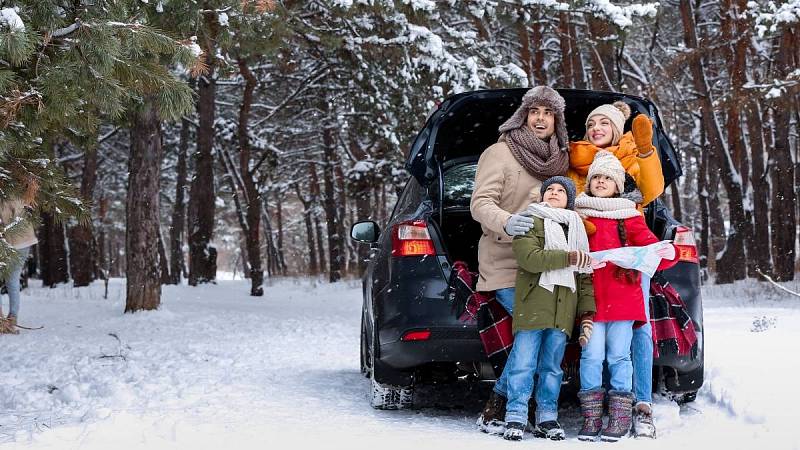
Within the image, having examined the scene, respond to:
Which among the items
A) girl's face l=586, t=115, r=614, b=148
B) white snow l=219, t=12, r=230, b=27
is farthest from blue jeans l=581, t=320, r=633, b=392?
white snow l=219, t=12, r=230, b=27

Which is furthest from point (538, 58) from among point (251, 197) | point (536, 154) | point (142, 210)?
point (536, 154)

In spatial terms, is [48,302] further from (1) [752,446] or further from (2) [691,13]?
(2) [691,13]

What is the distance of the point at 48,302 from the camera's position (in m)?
14.3

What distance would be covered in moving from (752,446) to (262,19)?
848 cm

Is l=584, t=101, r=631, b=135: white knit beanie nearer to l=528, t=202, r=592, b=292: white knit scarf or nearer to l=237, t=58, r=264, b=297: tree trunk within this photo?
l=528, t=202, r=592, b=292: white knit scarf

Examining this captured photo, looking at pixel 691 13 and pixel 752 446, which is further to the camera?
pixel 691 13

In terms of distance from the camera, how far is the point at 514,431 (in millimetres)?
4410

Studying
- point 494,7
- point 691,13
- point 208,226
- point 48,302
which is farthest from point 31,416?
point 691,13

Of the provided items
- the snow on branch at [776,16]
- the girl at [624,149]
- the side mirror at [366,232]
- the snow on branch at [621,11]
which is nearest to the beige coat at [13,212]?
the side mirror at [366,232]

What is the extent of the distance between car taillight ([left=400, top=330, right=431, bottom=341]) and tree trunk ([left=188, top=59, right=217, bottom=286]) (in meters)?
14.3

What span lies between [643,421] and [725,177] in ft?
48.9

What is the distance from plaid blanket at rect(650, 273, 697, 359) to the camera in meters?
4.80

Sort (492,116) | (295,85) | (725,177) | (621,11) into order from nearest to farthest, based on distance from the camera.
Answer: (492,116) → (621,11) → (725,177) → (295,85)

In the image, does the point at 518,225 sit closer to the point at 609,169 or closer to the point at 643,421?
the point at 609,169
